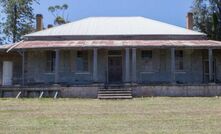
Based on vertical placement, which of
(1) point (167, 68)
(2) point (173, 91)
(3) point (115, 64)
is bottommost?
(2) point (173, 91)

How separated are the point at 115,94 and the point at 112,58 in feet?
18.6

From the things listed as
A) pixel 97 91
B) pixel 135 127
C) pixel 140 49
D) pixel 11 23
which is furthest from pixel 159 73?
pixel 11 23

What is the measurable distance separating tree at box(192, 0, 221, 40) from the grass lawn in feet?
89.1

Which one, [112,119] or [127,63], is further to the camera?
[127,63]

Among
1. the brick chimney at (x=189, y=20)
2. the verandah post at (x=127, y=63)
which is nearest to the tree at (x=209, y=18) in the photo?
the brick chimney at (x=189, y=20)

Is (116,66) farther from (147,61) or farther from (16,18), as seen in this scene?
(16,18)

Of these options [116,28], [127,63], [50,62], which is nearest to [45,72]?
[50,62]

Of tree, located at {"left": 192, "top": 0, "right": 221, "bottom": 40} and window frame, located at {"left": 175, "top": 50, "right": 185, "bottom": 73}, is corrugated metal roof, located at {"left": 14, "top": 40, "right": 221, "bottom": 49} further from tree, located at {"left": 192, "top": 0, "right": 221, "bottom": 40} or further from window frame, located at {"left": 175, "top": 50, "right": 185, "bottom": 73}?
tree, located at {"left": 192, "top": 0, "right": 221, "bottom": 40}

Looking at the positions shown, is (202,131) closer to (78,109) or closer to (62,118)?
(62,118)

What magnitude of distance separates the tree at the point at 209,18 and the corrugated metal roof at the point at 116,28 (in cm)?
1222

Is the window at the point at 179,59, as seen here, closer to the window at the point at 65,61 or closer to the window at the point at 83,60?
the window at the point at 83,60

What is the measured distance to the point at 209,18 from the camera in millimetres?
49344

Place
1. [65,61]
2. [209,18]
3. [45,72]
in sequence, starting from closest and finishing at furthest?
[65,61] < [45,72] < [209,18]

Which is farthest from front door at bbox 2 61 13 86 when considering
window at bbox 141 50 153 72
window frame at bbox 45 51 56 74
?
window at bbox 141 50 153 72
